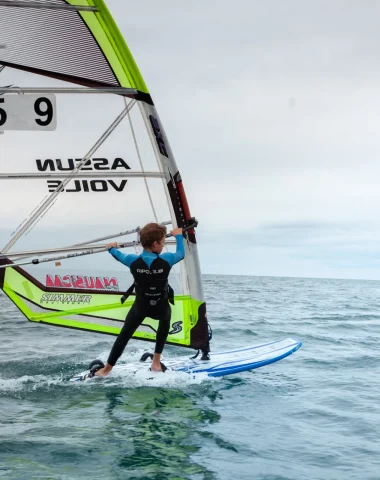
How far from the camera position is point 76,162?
19.7 ft

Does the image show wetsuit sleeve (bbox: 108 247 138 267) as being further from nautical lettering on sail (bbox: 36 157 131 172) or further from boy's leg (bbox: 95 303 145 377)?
nautical lettering on sail (bbox: 36 157 131 172)

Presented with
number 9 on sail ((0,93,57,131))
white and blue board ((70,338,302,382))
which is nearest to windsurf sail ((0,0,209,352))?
number 9 on sail ((0,93,57,131))

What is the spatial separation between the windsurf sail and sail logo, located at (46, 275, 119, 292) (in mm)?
10

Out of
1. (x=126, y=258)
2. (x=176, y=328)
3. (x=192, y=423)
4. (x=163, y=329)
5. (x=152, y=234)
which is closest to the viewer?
(x=192, y=423)

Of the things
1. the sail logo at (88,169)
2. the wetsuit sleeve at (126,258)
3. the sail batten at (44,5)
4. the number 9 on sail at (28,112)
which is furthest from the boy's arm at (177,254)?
the sail batten at (44,5)

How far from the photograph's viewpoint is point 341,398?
20.4 feet

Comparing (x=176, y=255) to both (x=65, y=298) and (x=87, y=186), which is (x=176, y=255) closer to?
(x=87, y=186)

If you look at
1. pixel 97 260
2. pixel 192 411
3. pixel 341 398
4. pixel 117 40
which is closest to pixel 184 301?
pixel 97 260

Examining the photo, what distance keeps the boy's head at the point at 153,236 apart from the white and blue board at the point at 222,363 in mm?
1530

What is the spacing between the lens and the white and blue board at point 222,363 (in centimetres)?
654

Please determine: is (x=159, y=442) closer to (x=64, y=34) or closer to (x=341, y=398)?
(x=341, y=398)

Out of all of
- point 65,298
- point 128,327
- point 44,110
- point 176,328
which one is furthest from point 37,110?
point 176,328

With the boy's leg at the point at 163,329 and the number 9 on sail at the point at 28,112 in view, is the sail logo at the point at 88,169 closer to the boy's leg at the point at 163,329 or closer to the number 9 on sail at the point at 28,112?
the number 9 on sail at the point at 28,112

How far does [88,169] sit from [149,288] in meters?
1.32
